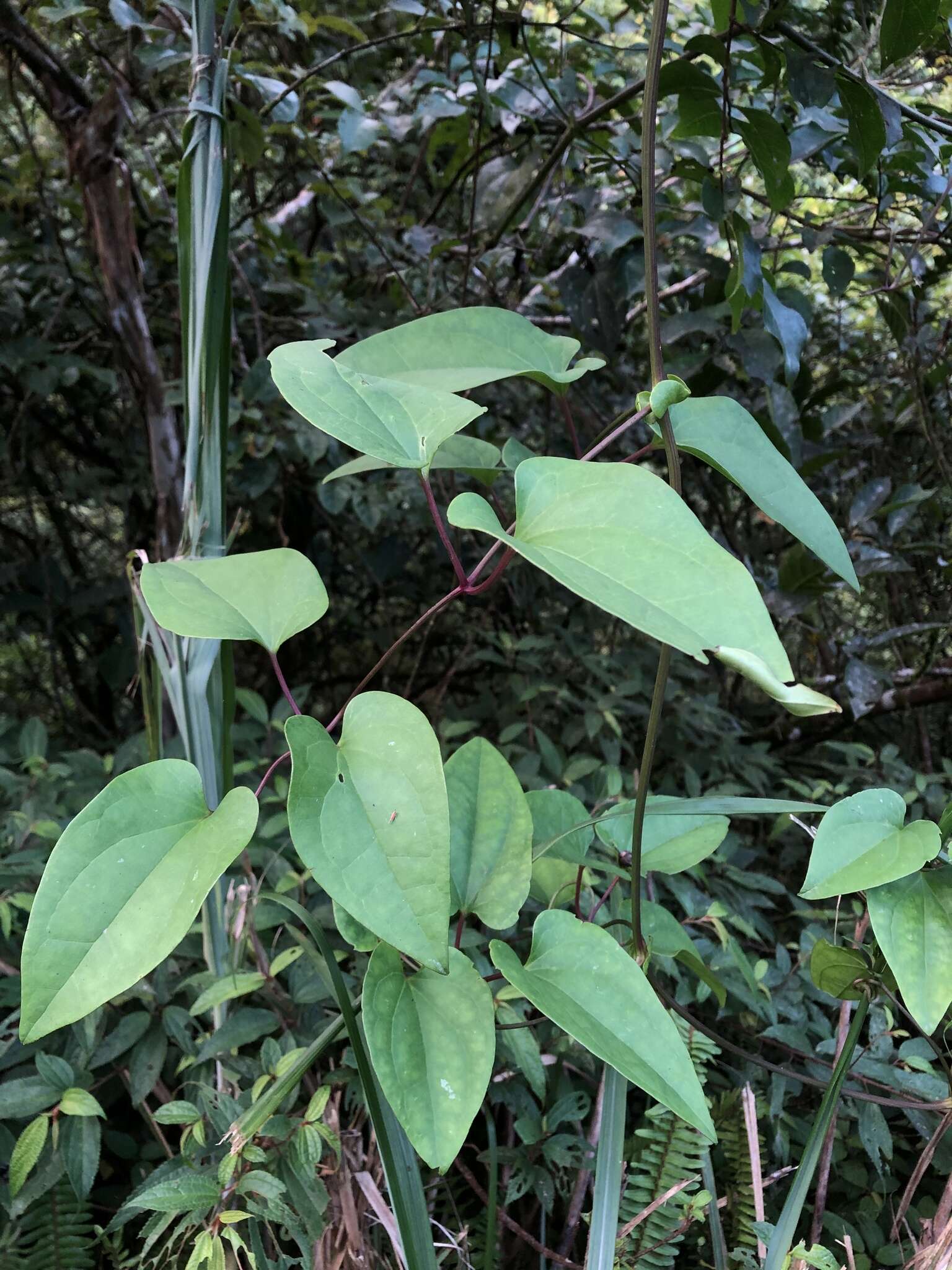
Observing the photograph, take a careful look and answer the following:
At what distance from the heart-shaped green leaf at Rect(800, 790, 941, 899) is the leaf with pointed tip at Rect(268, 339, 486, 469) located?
25 centimetres

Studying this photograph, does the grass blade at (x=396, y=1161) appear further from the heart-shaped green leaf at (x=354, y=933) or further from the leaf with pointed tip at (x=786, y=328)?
the leaf with pointed tip at (x=786, y=328)

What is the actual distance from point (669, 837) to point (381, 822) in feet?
0.83

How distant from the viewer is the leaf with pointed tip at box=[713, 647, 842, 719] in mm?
251

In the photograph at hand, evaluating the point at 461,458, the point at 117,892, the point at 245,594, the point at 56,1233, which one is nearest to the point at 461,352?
the point at 461,458

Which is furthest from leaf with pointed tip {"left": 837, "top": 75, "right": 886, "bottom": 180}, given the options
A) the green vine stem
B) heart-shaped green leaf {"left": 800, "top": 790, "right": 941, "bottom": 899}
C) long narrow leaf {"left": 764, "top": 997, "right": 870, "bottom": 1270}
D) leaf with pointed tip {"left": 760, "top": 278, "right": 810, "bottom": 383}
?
long narrow leaf {"left": 764, "top": 997, "right": 870, "bottom": 1270}

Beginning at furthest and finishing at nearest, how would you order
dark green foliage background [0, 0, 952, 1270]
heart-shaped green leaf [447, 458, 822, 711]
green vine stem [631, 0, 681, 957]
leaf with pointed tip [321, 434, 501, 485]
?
dark green foliage background [0, 0, 952, 1270]
leaf with pointed tip [321, 434, 501, 485]
green vine stem [631, 0, 681, 957]
heart-shaped green leaf [447, 458, 822, 711]

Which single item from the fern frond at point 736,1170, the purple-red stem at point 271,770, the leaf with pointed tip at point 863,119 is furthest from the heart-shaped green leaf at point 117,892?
the leaf with pointed tip at point 863,119

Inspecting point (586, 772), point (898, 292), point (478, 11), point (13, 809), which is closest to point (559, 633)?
point (586, 772)

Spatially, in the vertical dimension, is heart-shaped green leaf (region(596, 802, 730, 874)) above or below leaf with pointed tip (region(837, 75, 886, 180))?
below

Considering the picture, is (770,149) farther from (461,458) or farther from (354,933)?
(354,933)

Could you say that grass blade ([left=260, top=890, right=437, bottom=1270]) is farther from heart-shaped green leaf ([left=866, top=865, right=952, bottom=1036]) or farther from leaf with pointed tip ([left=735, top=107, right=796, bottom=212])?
leaf with pointed tip ([left=735, top=107, right=796, bottom=212])

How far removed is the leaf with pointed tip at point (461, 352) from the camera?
1.30 ft

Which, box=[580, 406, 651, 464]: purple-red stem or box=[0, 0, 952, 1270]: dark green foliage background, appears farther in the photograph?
box=[0, 0, 952, 1270]: dark green foliage background

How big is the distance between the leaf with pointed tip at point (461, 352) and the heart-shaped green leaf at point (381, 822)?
7.1 inches
